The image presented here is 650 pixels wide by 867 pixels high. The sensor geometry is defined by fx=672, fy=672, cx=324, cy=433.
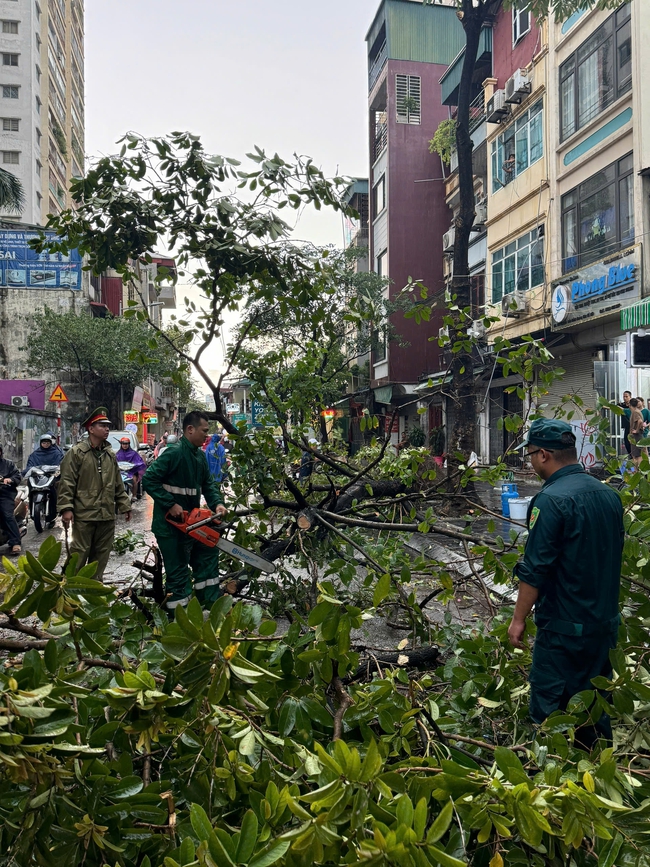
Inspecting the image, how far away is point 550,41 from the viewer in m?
17.1

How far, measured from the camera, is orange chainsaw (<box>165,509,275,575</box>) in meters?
4.43

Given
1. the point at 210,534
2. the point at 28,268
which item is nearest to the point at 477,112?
the point at 28,268

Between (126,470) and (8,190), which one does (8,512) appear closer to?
(126,470)

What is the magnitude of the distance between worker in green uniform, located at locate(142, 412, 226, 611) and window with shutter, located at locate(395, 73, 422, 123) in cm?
2791

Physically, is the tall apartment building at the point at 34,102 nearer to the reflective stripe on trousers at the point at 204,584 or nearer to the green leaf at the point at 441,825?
the reflective stripe on trousers at the point at 204,584

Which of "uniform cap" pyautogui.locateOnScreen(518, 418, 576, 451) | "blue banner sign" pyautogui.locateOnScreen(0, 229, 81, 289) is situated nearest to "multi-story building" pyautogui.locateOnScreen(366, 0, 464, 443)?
"blue banner sign" pyautogui.locateOnScreen(0, 229, 81, 289)

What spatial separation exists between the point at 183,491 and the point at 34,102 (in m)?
40.6

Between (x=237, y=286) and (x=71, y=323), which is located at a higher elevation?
(x=71, y=323)

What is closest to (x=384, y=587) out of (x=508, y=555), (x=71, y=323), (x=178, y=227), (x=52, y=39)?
(x=508, y=555)

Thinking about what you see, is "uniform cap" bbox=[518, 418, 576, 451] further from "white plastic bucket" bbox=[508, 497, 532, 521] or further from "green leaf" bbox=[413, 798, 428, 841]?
"white plastic bucket" bbox=[508, 497, 532, 521]

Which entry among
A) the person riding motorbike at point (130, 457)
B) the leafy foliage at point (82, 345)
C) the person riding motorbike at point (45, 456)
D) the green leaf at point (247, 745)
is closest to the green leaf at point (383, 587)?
the green leaf at point (247, 745)

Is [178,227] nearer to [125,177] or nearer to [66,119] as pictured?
[125,177]

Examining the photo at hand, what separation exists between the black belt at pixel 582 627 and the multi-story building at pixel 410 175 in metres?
26.0

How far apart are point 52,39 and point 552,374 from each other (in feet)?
159
